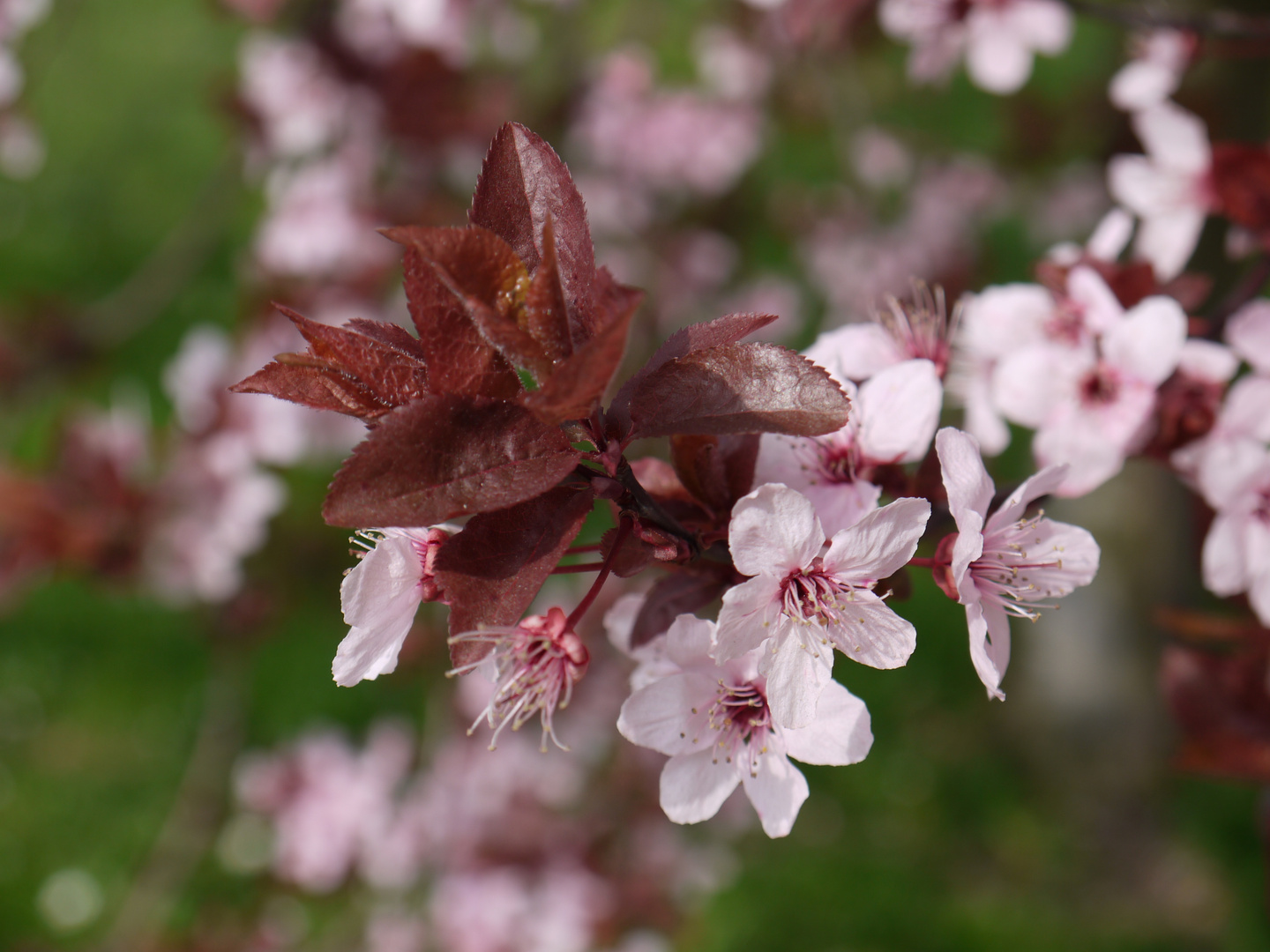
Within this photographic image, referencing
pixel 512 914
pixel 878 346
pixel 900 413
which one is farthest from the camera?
pixel 512 914

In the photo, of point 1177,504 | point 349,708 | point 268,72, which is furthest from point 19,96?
point 1177,504

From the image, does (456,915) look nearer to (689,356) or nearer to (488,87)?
(689,356)

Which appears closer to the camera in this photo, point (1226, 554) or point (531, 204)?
point (531, 204)

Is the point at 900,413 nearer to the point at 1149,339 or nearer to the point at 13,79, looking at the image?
the point at 1149,339

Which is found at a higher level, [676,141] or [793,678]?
[793,678]

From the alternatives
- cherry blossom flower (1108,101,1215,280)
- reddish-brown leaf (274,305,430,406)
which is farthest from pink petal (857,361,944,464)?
cherry blossom flower (1108,101,1215,280)

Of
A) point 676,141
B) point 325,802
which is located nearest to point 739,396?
point 325,802

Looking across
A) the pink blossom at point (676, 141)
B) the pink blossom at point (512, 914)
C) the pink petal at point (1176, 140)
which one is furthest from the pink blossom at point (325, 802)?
the pink blossom at point (676, 141)

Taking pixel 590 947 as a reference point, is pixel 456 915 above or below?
above
